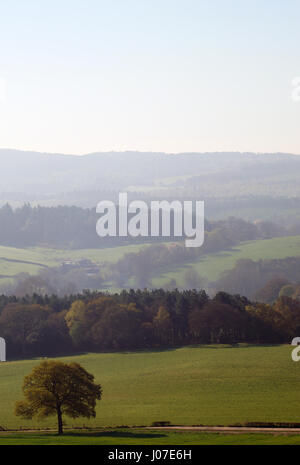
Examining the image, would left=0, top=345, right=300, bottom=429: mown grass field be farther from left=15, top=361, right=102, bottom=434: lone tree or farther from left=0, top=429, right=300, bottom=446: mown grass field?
left=0, top=429, right=300, bottom=446: mown grass field

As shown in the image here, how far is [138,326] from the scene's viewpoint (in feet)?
318

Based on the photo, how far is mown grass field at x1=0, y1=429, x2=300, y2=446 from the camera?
4019 centimetres

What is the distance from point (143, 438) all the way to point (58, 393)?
1059 cm

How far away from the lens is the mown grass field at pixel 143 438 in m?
40.2

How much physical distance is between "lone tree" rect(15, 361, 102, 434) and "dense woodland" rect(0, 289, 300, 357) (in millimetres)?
40136

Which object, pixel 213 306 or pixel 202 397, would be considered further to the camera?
pixel 213 306

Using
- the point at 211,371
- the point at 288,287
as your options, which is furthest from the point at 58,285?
the point at 211,371

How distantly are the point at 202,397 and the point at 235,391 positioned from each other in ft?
10.8

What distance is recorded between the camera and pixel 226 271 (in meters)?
189

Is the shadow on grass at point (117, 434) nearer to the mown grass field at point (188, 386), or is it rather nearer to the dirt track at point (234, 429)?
the dirt track at point (234, 429)

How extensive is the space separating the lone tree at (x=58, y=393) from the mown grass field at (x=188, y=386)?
5.96 ft

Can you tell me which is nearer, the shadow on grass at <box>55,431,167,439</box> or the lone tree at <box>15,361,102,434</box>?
the shadow on grass at <box>55,431,167,439</box>

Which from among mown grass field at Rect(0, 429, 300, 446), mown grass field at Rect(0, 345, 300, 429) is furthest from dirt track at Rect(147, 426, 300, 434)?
mown grass field at Rect(0, 345, 300, 429)
